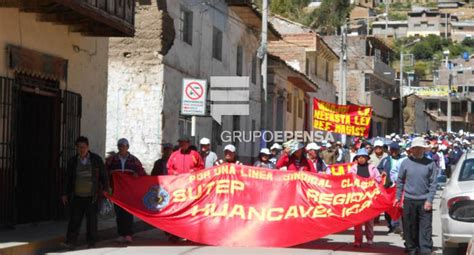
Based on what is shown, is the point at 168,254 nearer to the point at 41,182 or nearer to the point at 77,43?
the point at 41,182

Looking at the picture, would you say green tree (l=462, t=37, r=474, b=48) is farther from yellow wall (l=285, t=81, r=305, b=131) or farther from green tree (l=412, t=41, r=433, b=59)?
yellow wall (l=285, t=81, r=305, b=131)

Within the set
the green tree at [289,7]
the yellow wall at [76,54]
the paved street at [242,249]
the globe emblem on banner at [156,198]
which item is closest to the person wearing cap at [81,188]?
the paved street at [242,249]

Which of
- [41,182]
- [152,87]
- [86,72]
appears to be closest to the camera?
[41,182]

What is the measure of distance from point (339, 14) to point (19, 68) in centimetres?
6136

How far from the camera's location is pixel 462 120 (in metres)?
96.0

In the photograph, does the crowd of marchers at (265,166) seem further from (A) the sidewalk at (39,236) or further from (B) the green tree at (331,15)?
(B) the green tree at (331,15)

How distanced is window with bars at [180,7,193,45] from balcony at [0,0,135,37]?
710cm

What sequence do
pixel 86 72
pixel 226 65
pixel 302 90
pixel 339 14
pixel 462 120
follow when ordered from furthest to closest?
pixel 462 120, pixel 339 14, pixel 302 90, pixel 226 65, pixel 86 72

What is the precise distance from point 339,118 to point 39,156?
1620cm

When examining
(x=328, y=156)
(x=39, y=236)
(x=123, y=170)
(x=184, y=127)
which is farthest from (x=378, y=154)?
(x=184, y=127)

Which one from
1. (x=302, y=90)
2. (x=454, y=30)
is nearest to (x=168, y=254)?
(x=302, y=90)

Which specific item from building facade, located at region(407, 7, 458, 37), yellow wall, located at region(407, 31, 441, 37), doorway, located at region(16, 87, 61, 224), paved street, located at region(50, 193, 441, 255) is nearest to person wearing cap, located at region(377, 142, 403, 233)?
paved street, located at region(50, 193, 441, 255)

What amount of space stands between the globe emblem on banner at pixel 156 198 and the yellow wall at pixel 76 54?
9.55ft

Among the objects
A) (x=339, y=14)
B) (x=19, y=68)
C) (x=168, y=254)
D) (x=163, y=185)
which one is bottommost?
(x=168, y=254)
